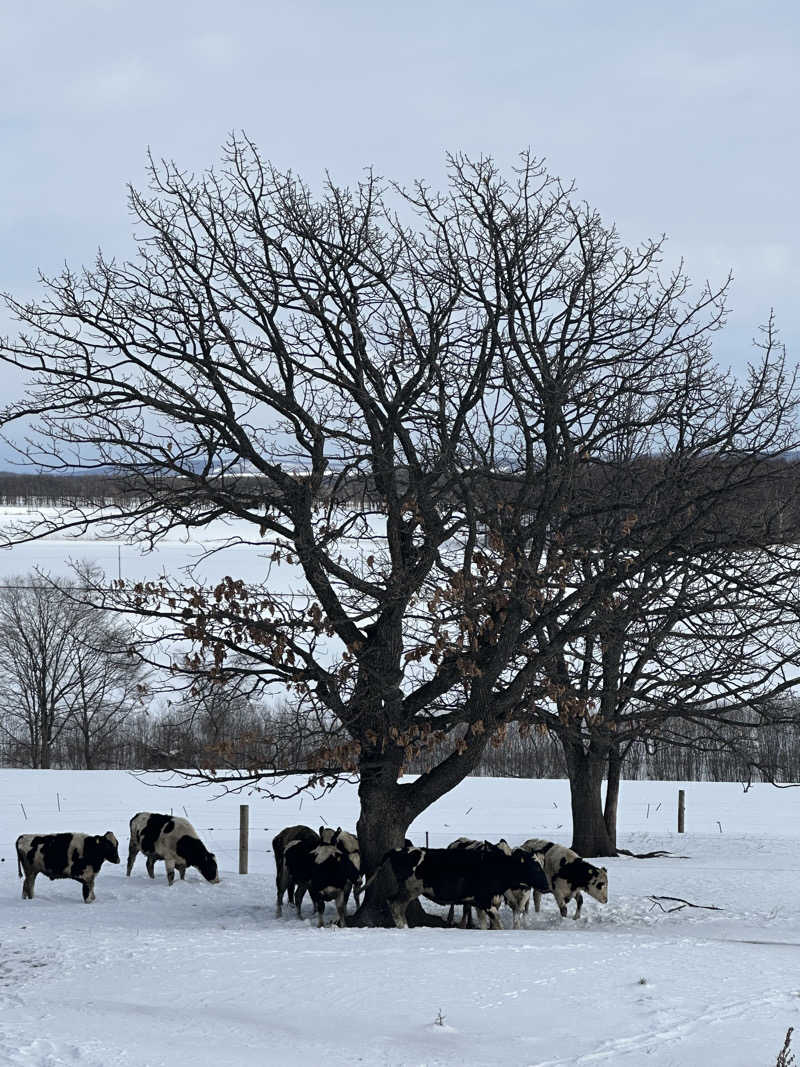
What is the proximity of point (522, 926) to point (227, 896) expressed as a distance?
4.21m

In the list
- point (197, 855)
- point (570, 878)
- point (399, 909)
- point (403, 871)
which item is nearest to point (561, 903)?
point (570, 878)

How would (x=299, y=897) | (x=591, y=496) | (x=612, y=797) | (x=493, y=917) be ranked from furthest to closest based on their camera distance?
(x=612, y=797)
(x=591, y=496)
(x=299, y=897)
(x=493, y=917)

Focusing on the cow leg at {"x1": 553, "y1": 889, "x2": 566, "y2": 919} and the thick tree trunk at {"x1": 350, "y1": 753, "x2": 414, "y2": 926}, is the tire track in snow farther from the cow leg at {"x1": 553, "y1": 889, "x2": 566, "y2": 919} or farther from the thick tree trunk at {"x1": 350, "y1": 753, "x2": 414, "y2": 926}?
the cow leg at {"x1": 553, "y1": 889, "x2": 566, "y2": 919}

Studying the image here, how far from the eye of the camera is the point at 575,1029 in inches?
359

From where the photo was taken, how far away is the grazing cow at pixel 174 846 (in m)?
18.1

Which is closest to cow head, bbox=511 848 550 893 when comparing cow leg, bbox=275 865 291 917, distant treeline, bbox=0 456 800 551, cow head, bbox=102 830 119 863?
cow leg, bbox=275 865 291 917

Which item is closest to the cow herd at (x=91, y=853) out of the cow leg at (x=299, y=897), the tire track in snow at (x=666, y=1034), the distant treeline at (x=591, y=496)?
the cow leg at (x=299, y=897)

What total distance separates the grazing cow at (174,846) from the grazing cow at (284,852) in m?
1.25

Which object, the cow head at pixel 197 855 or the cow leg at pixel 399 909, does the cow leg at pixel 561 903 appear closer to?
the cow leg at pixel 399 909

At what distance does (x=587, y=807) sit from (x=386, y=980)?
12.9m

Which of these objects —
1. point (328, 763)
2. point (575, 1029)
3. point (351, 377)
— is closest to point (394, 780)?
point (328, 763)

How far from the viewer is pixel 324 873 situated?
51.6ft

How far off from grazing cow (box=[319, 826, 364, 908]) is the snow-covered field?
86 centimetres

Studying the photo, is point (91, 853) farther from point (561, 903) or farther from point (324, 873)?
point (561, 903)
